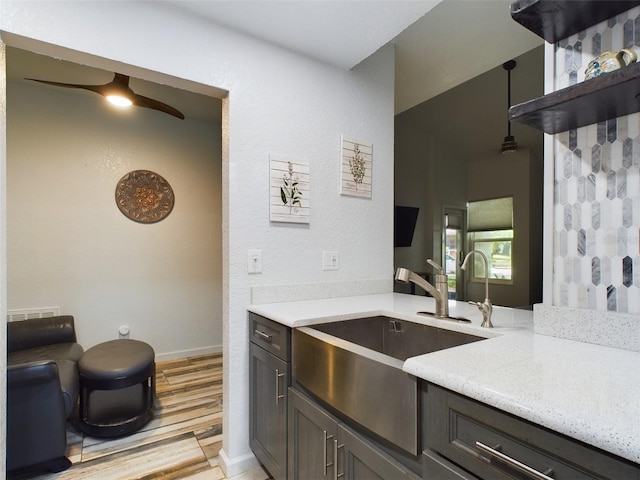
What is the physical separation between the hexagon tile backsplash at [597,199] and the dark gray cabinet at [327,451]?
32.1 inches

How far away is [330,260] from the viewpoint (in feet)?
7.09

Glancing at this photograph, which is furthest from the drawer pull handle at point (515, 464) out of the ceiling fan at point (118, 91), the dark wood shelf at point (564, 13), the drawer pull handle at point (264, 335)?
the ceiling fan at point (118, 91)

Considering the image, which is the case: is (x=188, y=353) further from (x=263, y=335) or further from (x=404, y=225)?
(x=404, y=225)

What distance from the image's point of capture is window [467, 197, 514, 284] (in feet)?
21.0

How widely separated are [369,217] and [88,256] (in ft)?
9.13

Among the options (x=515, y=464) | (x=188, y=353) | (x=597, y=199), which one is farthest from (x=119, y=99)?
(x=515, y=464)

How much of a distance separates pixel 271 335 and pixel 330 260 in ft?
2.29

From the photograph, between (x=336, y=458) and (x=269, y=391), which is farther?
(x=269, y=391)

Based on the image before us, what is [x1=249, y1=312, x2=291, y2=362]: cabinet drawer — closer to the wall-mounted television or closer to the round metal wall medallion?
the round metal wall medallion

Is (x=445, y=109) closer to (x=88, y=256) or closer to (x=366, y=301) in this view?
(x=366, y=301)

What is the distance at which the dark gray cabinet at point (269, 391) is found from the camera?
1.50 metres

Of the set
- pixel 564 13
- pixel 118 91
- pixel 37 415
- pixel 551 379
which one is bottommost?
pixel 37 415

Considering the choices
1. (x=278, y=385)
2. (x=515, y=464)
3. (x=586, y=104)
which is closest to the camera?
(x=515, y=464)

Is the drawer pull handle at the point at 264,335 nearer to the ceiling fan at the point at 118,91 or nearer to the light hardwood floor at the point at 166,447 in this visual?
the light hardwood floor at the point at 166,447
